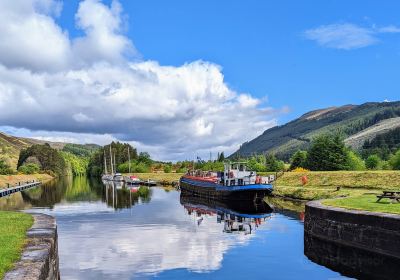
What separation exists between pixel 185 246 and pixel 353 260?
10588 mm

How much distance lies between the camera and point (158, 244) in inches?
1230

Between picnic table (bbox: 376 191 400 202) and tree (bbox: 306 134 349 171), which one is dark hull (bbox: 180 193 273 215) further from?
tree (bbox: 306 134 349 171)

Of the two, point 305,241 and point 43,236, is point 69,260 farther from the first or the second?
point 305,241

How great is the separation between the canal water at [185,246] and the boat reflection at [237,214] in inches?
3.5

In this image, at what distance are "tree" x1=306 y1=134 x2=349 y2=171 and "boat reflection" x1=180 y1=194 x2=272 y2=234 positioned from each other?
3387 centimetres

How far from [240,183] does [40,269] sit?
51.7 metres

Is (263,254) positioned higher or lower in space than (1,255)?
lower

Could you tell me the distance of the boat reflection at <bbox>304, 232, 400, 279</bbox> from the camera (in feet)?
75.2

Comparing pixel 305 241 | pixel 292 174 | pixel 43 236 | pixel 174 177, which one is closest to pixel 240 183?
pixel 292 174

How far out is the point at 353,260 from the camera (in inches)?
1008

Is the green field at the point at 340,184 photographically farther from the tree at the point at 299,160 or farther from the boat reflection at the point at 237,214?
the tree at the point at 299,160

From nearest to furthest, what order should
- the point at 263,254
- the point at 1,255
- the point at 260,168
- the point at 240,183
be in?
1. the point at 1,255
2. the point at 263,254
3. the point at 240,183
4. the point at 260,168

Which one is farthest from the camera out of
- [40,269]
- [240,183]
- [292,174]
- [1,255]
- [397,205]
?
[292,174]

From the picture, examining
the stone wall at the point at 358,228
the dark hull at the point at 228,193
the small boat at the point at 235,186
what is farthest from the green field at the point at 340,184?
the stone wall at the point at 358,228
